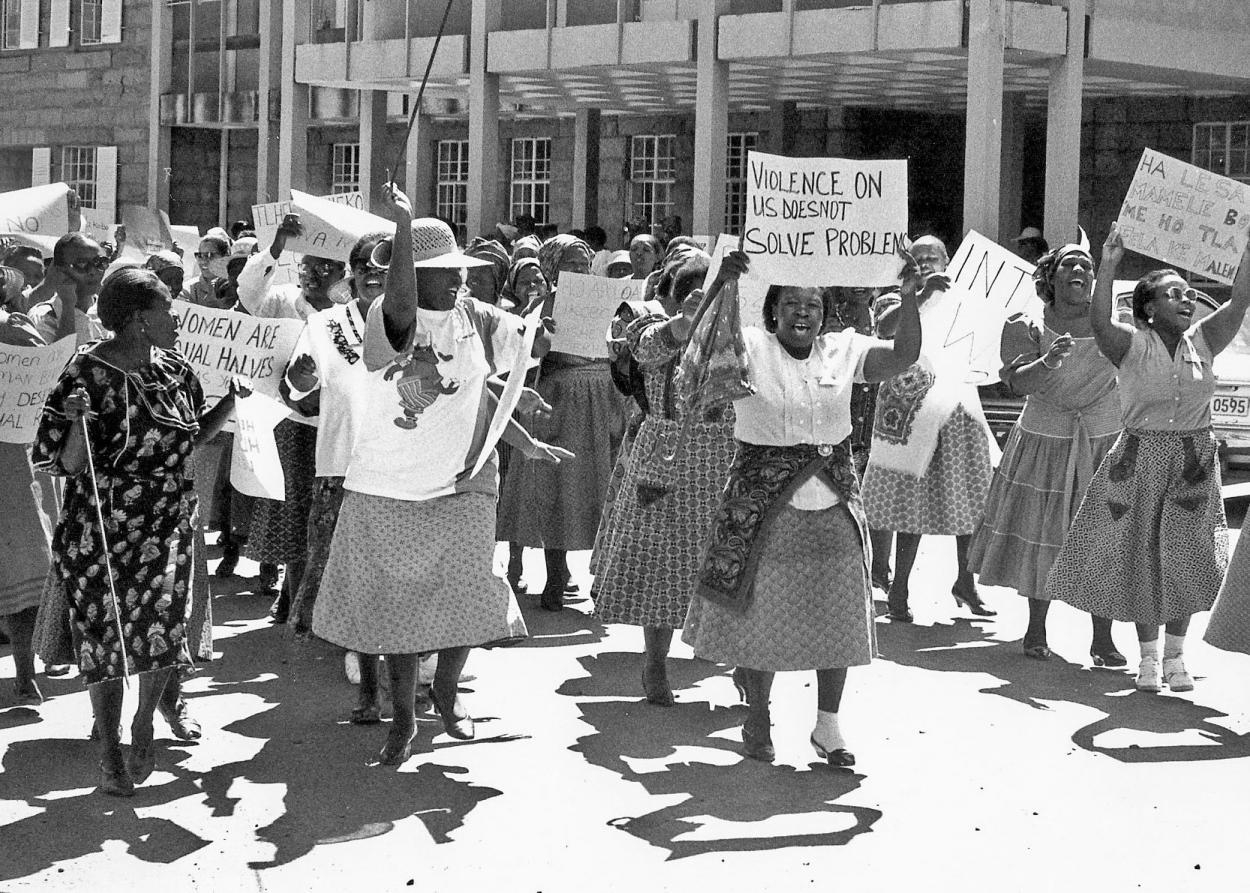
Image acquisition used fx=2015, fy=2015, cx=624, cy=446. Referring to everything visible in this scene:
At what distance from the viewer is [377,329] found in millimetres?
6488

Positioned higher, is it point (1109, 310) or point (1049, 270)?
point (1049, 270)

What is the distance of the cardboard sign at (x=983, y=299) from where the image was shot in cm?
935

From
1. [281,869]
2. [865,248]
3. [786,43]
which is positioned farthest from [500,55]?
[281,869]

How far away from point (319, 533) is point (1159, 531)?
330cm

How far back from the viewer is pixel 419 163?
29.3 m

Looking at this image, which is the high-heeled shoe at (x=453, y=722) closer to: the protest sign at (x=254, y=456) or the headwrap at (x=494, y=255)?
the protest sign at (x=254, y=456)

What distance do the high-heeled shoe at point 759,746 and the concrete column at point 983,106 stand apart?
12738 millimetres

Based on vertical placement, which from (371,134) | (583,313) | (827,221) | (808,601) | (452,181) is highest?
(371,134)

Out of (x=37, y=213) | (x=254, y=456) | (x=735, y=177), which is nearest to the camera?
(x=254, y=456)

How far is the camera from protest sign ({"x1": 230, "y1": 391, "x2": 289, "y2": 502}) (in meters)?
7.10

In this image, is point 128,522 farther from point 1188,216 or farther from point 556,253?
point 556,253

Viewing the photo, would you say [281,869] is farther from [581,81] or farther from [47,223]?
[581,81]

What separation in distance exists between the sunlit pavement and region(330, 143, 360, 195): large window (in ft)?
85.1

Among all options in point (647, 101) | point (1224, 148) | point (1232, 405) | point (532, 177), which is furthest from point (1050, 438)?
point (532, 177)
